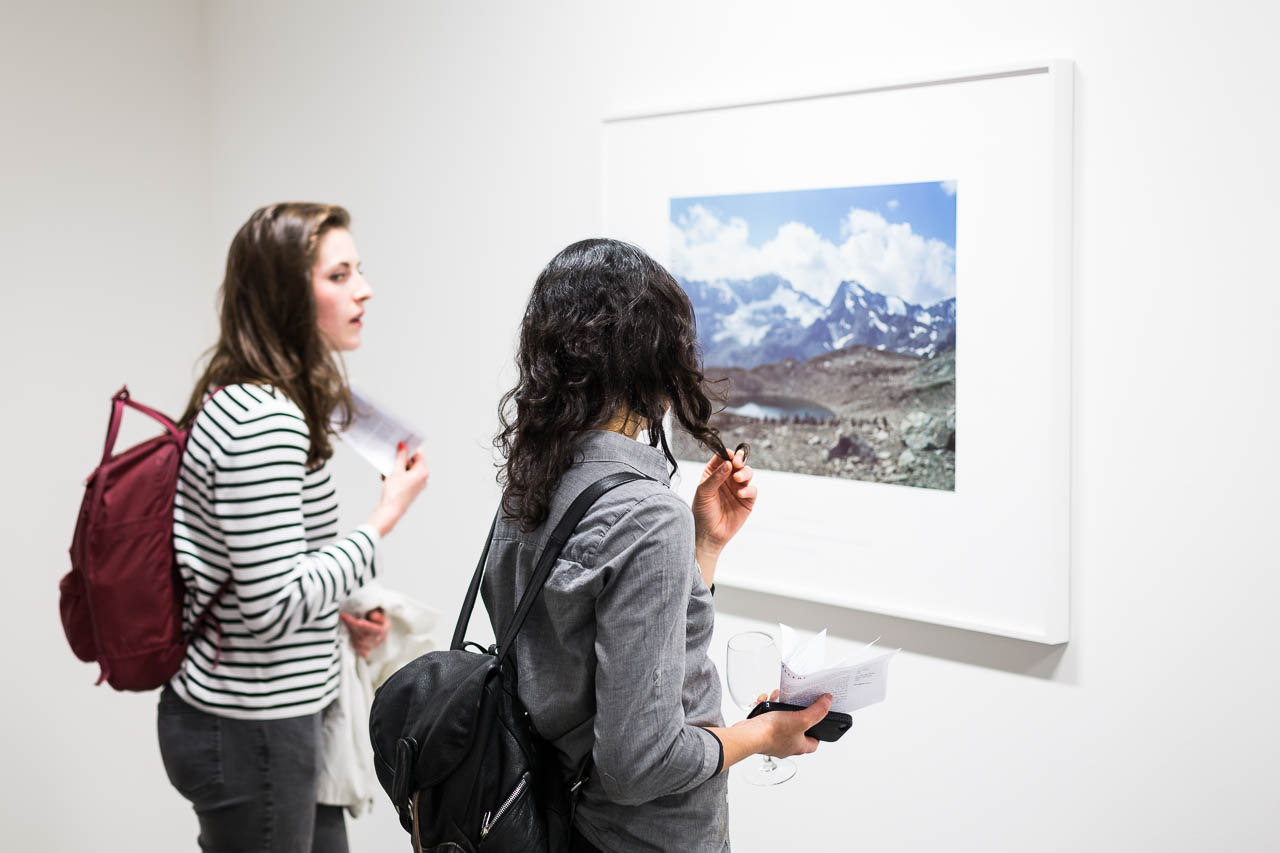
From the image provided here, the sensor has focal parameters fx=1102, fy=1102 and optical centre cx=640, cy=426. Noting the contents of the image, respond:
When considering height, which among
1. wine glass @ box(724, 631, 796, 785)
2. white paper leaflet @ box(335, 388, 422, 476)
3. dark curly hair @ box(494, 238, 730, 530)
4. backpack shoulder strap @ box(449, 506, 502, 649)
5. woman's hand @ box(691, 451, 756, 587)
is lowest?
wine glass @ box(724, 631, 796, 785)

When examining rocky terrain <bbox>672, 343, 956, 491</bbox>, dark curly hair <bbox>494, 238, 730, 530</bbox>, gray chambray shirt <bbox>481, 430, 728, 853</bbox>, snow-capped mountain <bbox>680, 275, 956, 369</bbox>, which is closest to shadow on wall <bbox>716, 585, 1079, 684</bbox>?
rocky terrain <bbox>672, 343, 956, 491</bbox>

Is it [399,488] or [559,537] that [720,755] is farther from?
[399,488]

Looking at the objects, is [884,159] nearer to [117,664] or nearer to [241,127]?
[117,664]

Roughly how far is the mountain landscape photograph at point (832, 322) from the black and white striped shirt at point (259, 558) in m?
0.78

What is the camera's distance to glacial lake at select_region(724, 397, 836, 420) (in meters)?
2.18

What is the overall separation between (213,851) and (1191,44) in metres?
2.13

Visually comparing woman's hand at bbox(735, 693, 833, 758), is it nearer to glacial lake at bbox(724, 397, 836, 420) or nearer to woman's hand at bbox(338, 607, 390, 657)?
glacial lake at bbox(724, 397, 836, 420)

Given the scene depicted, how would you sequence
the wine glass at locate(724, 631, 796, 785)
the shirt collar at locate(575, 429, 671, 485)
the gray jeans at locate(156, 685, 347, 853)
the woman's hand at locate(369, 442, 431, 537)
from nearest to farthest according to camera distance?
the shirt collar at locate(575, 429, 671, 485) < the wine glass at locate(724, 631, 796, 785) < the gray jeans at locate(156, 685, 347, 853) < the woman's hand at locate(369, 442, 431, 537)

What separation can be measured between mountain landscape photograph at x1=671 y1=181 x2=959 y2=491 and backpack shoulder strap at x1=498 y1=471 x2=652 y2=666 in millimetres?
757

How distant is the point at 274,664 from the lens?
1952 mm

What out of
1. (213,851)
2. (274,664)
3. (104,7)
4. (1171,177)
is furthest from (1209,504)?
(104,7)

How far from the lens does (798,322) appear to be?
2.18 m

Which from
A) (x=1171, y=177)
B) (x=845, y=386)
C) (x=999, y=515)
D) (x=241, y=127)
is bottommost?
(x=999, y=515)

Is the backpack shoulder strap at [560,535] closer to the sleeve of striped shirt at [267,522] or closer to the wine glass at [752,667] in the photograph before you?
the wine glass at [752,667]
